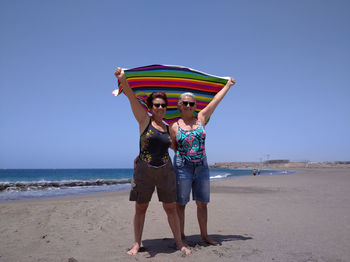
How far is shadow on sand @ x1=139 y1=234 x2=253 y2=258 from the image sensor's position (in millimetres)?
3005

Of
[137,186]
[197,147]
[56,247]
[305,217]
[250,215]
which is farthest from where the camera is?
[250,215]

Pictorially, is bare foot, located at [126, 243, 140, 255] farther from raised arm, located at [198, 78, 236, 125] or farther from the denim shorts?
raised arm, located at [198, 78, 236, 125]

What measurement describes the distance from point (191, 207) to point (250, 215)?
153 centimetres

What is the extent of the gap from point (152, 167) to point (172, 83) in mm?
1383

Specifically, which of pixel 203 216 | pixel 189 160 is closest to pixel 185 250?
pixel 203 216

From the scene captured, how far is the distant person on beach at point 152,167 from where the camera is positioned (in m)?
2.77

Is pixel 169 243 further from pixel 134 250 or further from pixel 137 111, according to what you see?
pixel 137 111

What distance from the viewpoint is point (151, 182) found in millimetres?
2805

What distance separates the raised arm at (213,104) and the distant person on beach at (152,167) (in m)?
0.62

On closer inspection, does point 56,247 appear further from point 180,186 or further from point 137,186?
point 180,186

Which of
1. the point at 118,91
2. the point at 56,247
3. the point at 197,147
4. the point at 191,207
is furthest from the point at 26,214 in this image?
the point at 197,147

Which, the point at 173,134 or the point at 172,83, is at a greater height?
the point at 172,83

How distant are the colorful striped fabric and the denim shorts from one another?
36.2 inches

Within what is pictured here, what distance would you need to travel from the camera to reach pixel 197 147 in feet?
9.84
